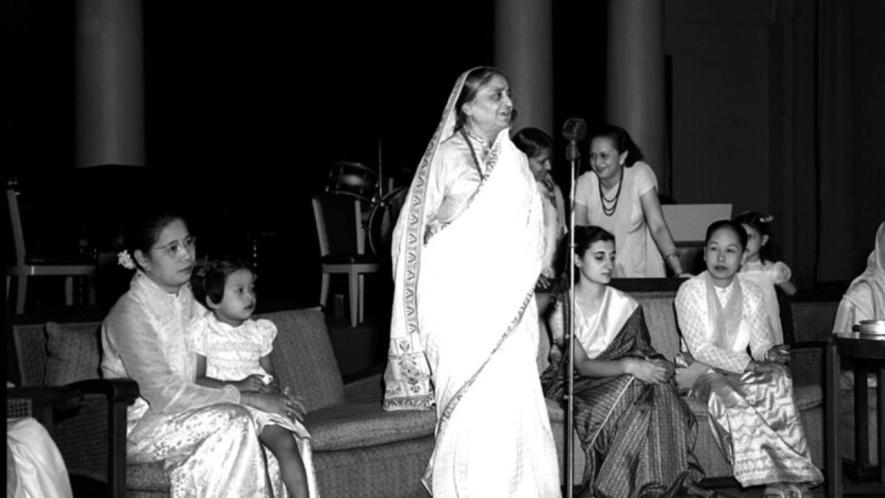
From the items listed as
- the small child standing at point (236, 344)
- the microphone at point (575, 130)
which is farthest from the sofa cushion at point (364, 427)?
the microphone at point (575, 130)

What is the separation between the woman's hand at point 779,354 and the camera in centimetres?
555

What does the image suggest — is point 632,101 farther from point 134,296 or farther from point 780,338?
point 134,296

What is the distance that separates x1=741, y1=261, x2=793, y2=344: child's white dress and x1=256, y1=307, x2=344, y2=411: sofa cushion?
2024 millimetres

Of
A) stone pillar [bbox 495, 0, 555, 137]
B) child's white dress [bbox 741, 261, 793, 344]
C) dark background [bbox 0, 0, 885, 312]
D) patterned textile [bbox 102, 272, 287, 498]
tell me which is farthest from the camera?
dark background [bbox 0, 0, 885, 312]

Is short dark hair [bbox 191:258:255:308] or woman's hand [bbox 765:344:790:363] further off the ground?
short dark hair [bbox 191:258:255:308]

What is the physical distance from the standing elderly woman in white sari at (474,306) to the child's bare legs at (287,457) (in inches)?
22.4

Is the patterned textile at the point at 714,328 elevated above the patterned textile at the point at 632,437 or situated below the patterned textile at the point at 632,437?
above

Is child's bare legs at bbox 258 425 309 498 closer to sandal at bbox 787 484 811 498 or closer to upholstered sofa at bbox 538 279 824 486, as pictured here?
upholstered sofa at bbox 538 279 824 486

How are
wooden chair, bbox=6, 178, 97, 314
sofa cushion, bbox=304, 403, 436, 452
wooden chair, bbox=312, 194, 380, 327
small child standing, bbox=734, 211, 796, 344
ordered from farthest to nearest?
wooden chair, bbox=312, 194, 380, 327 < wooden chair, bbox=6, 178, 97, 314 < small child standing, bbox=734, 211, 796, 344 < sofa cushion, bbox=304, 403, 436, 452

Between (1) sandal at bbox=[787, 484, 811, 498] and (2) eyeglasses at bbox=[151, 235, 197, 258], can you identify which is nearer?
(2) eyeglasses at bbox=[151, 235, 197, 258]

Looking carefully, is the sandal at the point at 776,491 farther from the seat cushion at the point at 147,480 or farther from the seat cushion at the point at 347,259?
the seat cushion at the point at 347,259

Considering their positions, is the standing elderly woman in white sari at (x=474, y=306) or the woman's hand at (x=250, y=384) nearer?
the woman's hand at (x=250, y=384)

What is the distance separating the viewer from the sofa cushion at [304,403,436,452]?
4.65 metres

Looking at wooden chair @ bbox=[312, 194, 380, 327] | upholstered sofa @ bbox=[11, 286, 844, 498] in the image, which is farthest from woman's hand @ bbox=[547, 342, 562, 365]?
wooden chair @ bbox=[312, 194, 380, 327]
